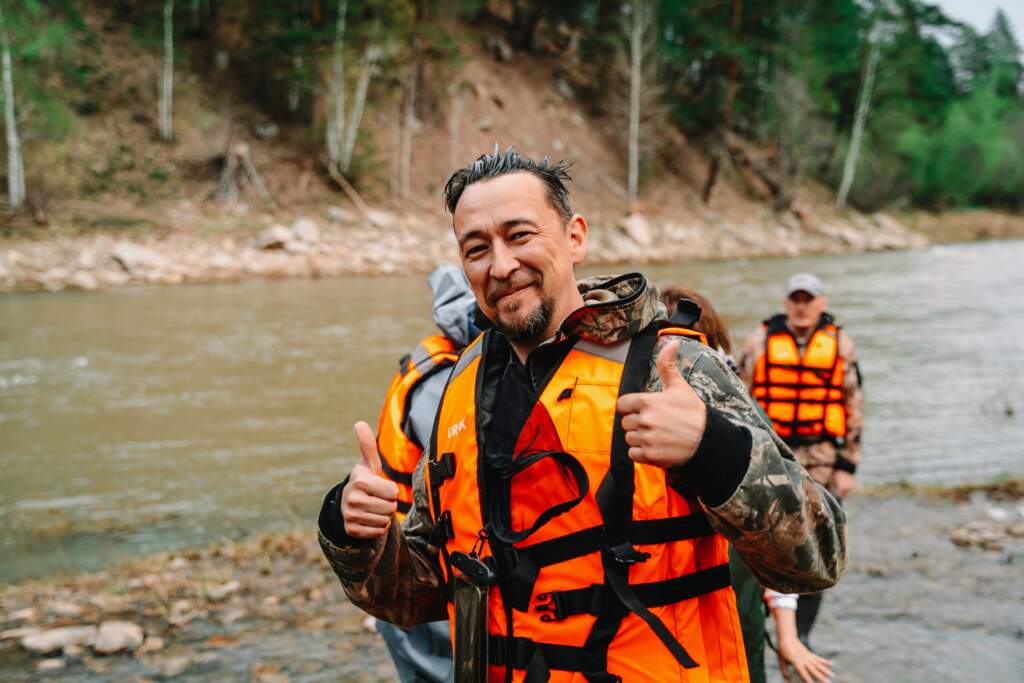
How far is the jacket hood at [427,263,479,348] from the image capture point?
9.79 feet

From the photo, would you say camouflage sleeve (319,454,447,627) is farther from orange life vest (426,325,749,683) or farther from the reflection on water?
the reflection on water

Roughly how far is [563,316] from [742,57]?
43686mm

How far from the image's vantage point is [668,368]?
1.58 metres

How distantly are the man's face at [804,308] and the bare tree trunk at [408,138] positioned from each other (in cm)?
2882

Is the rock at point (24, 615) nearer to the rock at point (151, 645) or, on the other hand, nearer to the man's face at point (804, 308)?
the rock at point (151, 645)

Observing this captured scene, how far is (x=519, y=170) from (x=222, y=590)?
4.34 meters

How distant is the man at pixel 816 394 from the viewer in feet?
17.0

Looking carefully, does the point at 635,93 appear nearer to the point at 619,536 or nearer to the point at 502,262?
the point at 502,262

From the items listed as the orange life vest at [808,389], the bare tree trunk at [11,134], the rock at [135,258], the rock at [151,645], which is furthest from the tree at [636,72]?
the rock at [151,645]

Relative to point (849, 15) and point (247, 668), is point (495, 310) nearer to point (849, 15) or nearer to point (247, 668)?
point (247, 668)

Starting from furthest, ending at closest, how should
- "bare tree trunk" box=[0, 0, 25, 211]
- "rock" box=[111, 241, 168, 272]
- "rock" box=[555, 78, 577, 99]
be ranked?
1. "rock" box=[555, 78, 577, 99]
2. "bare tree trunk" box=[0, 0, 25, 211]
3. "rock" box=[111, 241, 168, 272]

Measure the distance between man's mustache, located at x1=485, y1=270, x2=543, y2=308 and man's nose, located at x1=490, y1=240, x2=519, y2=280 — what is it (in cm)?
2

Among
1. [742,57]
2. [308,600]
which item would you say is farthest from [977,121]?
[308,600]

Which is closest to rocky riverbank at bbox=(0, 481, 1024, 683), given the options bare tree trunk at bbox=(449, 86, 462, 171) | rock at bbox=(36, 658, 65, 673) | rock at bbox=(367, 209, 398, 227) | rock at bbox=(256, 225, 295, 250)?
rock at bbox=(36, 658, 65, 673)
